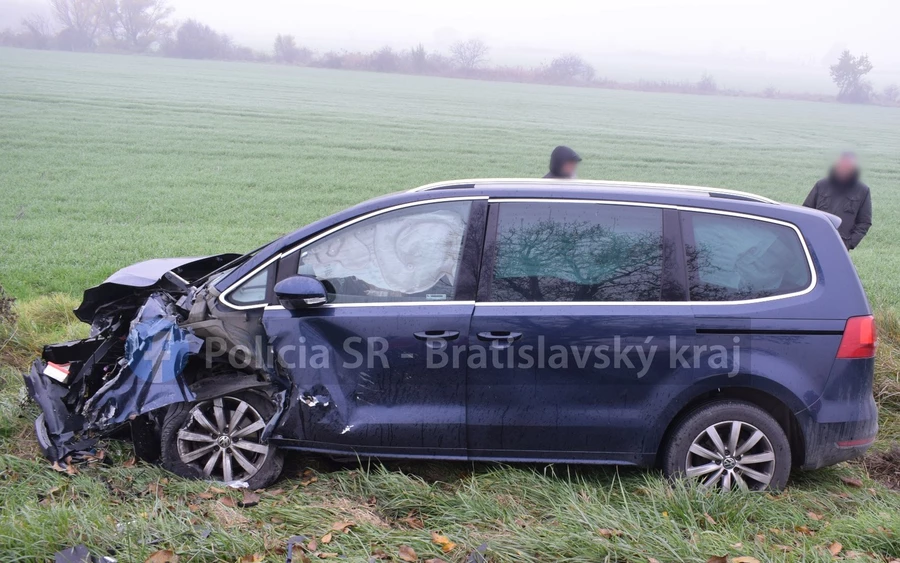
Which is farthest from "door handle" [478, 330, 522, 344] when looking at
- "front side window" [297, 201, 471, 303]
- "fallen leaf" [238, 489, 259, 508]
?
"fallen leaf" [238, 489, 259, 508]

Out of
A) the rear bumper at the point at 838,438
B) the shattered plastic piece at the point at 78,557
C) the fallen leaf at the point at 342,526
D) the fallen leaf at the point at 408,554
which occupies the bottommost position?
the fallen leaf at the point at 408,554

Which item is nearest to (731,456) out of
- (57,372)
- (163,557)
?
(163,557)

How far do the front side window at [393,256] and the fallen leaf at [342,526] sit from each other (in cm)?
116

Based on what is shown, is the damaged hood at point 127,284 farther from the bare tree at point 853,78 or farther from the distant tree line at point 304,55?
the bare tree at point 853,78

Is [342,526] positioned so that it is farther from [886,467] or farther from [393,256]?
[886,467]

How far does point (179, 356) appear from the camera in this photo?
169 inches

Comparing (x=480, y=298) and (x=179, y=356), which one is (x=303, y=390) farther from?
(x=480, y=298)

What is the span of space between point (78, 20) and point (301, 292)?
94569 mm

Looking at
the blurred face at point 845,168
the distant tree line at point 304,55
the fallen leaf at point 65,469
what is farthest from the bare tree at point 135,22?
the fallen leaf at point 65,469

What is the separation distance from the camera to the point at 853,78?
75.9 meters

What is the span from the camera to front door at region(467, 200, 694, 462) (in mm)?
4062

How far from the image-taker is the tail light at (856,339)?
158 inches

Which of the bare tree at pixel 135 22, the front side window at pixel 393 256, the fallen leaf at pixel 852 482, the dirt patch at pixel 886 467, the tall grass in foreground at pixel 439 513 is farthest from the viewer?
the bare tree at pixel 135 22

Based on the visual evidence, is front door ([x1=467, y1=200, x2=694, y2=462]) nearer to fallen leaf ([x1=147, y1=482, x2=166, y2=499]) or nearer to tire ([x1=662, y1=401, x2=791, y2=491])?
tire ([x1=662, y1=401, x2=791, y2=491])
